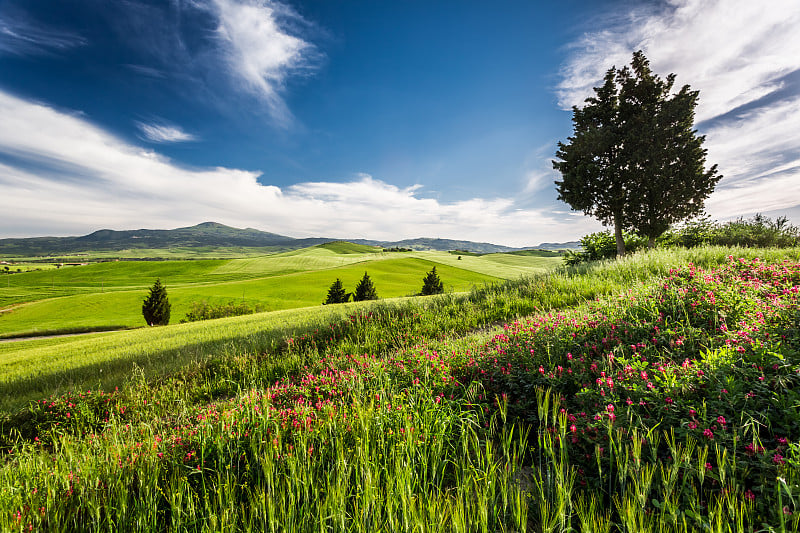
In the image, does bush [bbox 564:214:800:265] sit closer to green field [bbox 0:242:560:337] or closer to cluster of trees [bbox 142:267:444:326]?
green field [bbox 0:242:560:337]

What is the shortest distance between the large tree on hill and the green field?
26.2ft

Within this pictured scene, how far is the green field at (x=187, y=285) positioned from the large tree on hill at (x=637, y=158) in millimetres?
7998

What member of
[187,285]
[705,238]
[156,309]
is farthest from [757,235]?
[187,285]

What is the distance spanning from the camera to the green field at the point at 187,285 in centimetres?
4994

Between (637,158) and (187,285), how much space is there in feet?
314

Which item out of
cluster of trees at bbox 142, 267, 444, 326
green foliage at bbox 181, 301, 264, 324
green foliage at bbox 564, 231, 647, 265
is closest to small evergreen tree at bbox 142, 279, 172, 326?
cluster of trees at bbox 142, 267, 444, 326

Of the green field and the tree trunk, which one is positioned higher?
the tree trunk

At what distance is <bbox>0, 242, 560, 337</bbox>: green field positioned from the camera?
Answer: 164 ft

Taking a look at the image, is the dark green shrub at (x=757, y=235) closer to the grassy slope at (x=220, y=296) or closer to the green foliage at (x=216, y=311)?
the grassy slope at (x=220, y=296)

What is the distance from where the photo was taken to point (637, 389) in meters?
2.51

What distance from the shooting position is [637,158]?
752 inches

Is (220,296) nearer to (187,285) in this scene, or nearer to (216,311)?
(216,311)

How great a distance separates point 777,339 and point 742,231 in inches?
872

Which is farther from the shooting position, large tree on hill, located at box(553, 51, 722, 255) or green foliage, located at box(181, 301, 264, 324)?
green foliage, located at box(181, 301, 264, 324)
